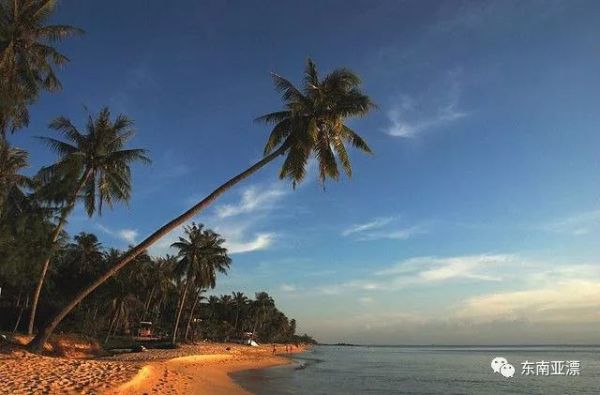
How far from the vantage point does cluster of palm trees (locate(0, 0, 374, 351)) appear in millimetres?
21484

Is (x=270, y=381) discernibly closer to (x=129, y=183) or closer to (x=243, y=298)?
(x=129, y=183)

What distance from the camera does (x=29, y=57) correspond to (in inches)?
899

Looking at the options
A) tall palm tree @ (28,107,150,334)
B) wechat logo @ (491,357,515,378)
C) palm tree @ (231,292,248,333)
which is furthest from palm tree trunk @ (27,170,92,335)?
palm tree @ (231,292,248,333)

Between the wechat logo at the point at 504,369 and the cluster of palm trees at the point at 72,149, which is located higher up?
the cluster of palm trees at the point at 72,149

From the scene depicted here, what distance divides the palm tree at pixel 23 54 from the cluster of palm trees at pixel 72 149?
41mm

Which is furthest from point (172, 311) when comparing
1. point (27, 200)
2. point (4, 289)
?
point (27, 200)

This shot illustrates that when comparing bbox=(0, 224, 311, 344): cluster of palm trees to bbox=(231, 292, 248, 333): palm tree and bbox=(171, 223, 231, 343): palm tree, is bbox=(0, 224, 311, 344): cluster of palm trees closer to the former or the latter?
bbox=(171, 223, 231, 343): palm tree

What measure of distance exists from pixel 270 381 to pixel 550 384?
17.7 m

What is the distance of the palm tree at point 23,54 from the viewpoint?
21359 millimetres

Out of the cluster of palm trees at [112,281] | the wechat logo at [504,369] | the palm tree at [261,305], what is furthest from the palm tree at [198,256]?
the palm tree at [261,305]

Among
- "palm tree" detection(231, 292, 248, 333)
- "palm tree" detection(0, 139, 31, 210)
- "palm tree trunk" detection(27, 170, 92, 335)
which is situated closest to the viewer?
"palm tree" detection(0, 139, 31, 210)

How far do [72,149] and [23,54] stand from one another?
27.0 ft

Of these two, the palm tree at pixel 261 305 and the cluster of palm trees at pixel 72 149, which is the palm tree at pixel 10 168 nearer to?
the cluster of palm trees at pixel 72 149

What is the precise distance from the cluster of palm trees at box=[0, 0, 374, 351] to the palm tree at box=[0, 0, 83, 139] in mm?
41
